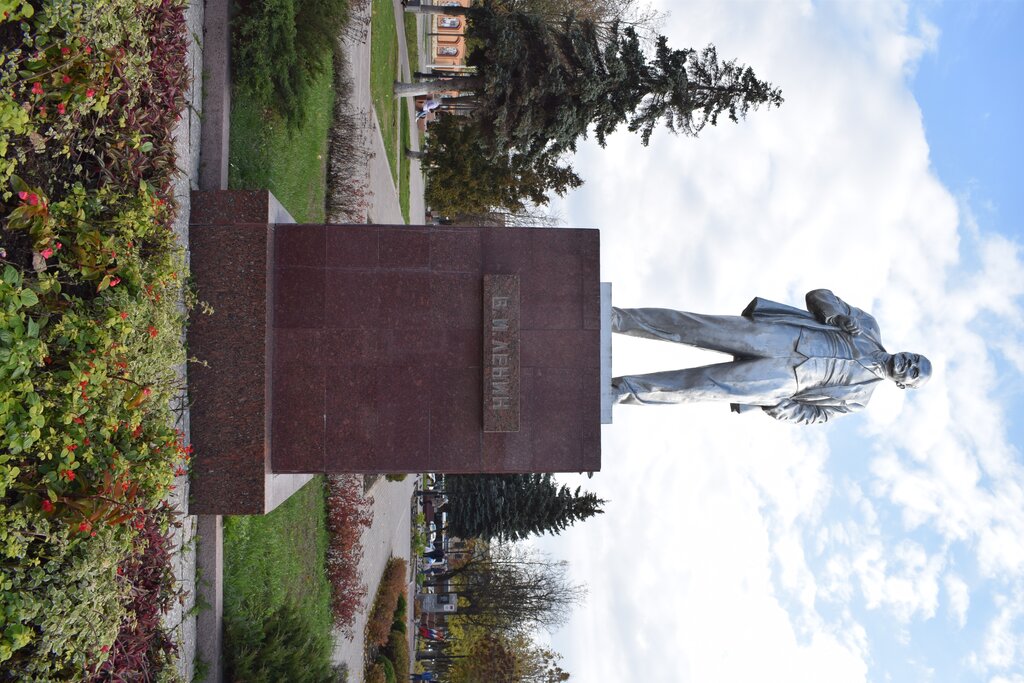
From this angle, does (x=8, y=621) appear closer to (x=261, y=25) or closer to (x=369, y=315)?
(x=369, y=315)

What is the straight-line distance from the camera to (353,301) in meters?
8.67

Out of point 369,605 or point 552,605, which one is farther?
point 552,605

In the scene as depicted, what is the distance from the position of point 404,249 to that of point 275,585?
607 cm

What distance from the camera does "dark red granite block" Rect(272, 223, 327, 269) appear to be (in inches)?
341

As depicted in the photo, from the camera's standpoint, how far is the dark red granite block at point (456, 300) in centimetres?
870

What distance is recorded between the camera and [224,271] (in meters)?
8.35

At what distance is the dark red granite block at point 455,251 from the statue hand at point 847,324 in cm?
506

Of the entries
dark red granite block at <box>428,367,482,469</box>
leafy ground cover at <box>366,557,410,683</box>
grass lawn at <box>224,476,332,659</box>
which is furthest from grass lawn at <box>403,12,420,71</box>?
dark red granite block at <box>428,367,482,469</box>

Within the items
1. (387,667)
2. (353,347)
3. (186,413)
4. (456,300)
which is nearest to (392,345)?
(353,347)

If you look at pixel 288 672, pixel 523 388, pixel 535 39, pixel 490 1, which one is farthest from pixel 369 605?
pixel 490 1

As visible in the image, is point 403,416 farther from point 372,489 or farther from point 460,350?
point 372,489

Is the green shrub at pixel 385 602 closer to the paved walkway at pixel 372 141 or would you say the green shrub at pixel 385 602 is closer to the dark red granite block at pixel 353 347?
the paved walkway at pixel 372 141

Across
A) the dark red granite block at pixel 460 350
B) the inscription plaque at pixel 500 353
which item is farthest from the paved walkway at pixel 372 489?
the inscription plaque at pixel 500 353

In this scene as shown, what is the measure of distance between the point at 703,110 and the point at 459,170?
24.5 feet
